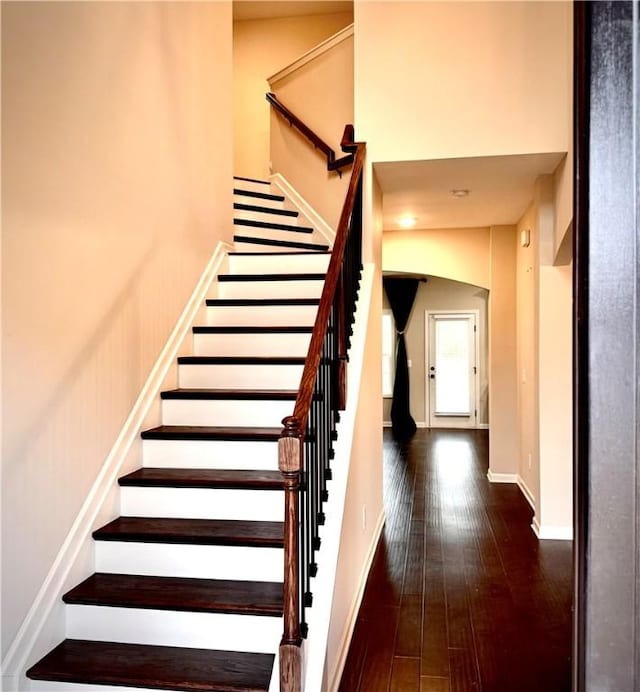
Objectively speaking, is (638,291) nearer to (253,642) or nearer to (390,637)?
(253,642)

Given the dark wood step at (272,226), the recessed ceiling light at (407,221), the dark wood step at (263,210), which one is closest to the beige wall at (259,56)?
the dark wood step at (263,210)

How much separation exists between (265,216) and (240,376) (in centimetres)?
222

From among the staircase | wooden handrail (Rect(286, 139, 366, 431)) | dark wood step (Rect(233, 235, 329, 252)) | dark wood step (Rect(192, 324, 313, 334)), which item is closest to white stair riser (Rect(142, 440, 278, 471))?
the staircase

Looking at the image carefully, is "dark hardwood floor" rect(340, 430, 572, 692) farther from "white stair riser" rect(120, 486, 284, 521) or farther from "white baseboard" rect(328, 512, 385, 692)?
"white stair riser" rect(120, 486, 284, 521)

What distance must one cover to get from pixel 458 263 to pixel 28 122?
16.5ft

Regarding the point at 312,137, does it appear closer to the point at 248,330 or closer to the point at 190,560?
the point at 248,330

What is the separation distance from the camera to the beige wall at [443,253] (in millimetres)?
6227

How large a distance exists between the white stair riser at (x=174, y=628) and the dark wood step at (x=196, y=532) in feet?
0.93

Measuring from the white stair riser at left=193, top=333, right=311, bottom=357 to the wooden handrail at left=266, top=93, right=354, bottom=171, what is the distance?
231 centimetres

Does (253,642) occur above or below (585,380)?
below

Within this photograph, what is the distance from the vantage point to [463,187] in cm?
444

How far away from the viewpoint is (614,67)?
651 millimetres

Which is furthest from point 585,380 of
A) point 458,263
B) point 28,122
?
point 458,263

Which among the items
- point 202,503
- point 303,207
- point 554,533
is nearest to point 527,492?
point 554,533
